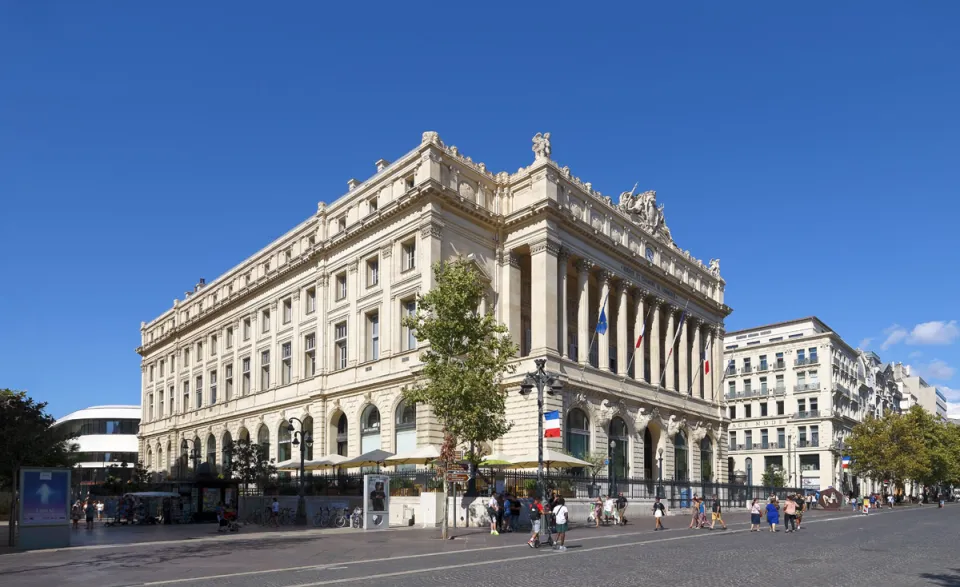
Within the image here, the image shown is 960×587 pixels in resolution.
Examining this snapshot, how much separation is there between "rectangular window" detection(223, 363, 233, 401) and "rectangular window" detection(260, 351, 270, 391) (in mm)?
7010

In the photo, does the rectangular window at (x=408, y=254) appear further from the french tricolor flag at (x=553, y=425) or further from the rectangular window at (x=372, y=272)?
the french tricolor flag at (x=553, y=425)

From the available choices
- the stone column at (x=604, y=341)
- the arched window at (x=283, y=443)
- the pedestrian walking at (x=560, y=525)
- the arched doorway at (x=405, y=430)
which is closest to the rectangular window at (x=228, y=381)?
the arched window at (x=283, y=443)

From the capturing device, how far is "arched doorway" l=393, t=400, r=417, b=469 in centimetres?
4920

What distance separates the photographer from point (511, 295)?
52938 mm

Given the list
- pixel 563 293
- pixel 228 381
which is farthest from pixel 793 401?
pixel 228 381

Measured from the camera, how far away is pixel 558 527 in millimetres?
26516

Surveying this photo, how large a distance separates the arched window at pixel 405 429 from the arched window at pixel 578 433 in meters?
9.36

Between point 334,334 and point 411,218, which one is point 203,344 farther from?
point 411,218

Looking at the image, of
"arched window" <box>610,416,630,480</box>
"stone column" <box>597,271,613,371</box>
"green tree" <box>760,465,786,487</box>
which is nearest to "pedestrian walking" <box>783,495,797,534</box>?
"arched window" <box>610,416,630,480</box>

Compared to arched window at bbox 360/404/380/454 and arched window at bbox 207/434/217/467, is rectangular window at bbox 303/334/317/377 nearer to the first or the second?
arched window at bbox 360/404/380/454

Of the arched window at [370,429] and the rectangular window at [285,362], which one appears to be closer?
the arched window at [370,429]

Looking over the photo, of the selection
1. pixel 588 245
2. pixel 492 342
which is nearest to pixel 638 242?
pixel 588 245

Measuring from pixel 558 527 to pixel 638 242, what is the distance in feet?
131

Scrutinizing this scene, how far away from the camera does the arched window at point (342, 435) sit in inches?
2185
